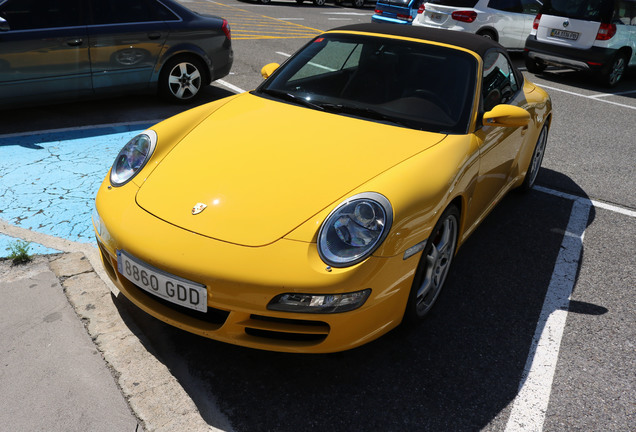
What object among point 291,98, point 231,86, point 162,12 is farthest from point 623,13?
point 291,98

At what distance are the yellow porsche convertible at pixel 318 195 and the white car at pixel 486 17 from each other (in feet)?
24.9

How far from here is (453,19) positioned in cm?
1104

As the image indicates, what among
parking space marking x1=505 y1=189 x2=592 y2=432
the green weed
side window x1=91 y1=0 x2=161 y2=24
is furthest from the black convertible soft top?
side window x1=91 y1=0 x2=161 y2=24

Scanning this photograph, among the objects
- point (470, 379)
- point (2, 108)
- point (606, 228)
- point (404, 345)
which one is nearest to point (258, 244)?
point (404, 345)

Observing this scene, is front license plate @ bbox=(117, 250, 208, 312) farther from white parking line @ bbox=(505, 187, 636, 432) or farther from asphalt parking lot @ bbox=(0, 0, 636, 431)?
white parking line @ bbox=(505, 187, 636, 432)

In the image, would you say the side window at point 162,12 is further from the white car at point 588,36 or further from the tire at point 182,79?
the white car at point 588,36

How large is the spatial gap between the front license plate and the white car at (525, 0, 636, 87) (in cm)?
961

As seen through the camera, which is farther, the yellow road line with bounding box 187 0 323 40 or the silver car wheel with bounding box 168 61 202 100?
the yellow road line with bounding box 187 0 323 40

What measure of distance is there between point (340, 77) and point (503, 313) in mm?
1766

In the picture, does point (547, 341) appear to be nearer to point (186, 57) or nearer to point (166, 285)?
point (166, 285)

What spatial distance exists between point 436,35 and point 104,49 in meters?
3.71

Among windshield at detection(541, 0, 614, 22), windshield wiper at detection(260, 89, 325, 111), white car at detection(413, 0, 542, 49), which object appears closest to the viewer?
windshield wiper at detection(260, 89, 325, 111)

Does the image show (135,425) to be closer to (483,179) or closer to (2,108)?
(483,179)

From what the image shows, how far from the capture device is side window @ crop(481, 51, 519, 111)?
12.2ft
